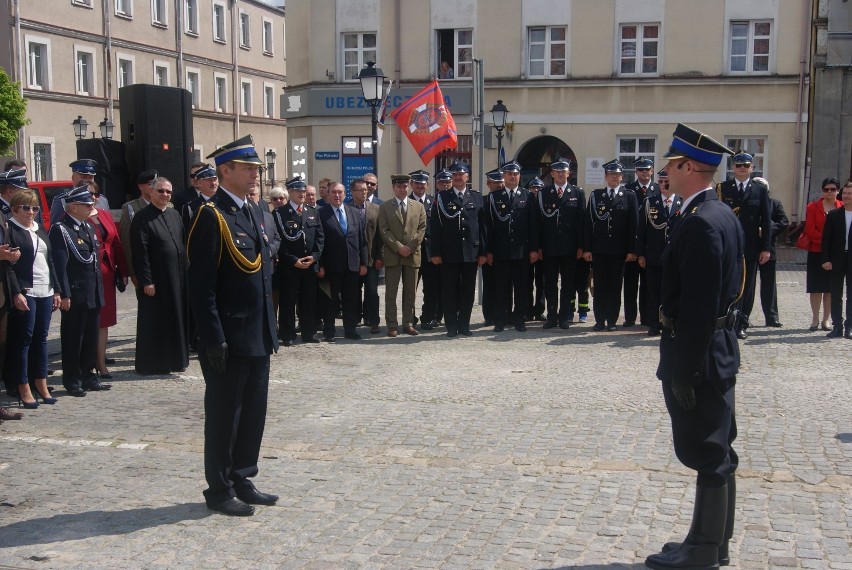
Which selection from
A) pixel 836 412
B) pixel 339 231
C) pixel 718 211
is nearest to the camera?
pixel 718 211

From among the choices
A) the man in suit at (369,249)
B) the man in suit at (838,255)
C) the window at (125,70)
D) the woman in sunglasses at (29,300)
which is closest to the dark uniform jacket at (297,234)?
the man in suit at (369,249)

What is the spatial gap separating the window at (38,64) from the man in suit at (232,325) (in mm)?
39471

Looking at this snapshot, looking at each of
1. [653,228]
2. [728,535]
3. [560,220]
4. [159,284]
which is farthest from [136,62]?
[728,535]

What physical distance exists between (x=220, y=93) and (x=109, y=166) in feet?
139

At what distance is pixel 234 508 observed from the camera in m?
5.91

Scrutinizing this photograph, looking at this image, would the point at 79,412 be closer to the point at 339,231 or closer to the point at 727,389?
the point at 339,231

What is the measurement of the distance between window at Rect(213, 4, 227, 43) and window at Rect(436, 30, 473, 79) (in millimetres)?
24394

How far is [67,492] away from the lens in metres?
6.39

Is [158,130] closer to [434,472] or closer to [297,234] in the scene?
[297,234]

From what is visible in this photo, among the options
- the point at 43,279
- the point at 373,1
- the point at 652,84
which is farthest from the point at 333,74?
the point at 43,279

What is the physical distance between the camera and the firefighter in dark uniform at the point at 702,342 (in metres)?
4.86

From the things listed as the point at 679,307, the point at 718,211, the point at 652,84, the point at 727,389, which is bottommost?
the point at 727,389

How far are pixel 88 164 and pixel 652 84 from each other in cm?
2230

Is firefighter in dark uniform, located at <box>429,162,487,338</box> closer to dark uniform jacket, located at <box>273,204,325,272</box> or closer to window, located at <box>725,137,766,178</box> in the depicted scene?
dark uniform jacket, located at <box>273,204,325,272</box>
